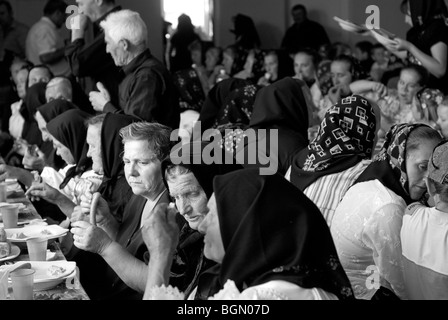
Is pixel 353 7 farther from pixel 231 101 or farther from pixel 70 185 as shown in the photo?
pixel 70 185

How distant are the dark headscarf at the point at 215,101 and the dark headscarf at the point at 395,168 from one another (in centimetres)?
230

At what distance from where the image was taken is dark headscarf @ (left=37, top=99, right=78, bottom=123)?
15.5ft

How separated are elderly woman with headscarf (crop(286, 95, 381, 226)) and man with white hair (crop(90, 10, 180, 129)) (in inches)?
56.8

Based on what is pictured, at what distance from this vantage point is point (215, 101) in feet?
16.1

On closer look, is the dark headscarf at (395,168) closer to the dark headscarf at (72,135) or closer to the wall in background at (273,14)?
the dark headscarf at (72,135)

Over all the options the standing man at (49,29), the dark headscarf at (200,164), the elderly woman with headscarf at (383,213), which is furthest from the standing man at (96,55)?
the elderly woman with headscarf at (383,213)

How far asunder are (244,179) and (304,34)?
334 inches

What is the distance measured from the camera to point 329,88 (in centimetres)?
608

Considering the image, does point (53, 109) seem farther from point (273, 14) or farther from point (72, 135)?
point (273, 14)

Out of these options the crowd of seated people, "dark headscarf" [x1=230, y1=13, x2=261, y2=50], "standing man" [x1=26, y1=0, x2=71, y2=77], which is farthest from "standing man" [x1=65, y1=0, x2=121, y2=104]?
"dark headscarf" [x1=230, y1=13, x2=261, y2=50]

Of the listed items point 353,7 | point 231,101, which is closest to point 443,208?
point 231,101

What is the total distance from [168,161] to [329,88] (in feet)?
12.5

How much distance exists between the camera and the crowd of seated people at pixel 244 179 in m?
1.69

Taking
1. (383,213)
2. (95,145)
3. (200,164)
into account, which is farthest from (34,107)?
(383,213)
